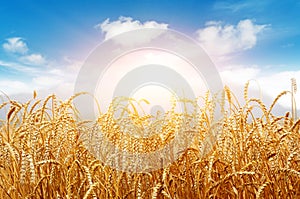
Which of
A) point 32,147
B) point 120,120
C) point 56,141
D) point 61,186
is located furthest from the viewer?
point 120,120

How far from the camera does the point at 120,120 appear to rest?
2.39 metres

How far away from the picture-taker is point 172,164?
7.17 ft

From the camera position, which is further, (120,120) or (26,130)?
(120,120)

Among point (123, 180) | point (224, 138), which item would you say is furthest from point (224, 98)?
point (123, 180)

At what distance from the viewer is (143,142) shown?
2.29 meters

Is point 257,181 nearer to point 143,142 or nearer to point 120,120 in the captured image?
point 143,142

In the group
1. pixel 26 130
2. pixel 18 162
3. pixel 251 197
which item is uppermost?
pixel 26 130

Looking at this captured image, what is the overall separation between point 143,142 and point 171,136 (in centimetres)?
18

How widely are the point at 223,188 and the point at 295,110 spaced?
2.37 feet

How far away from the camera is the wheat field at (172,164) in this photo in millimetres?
1842

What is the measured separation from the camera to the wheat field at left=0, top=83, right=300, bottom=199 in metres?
1.84

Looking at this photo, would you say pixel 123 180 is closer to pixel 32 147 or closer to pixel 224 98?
pixel 32 147

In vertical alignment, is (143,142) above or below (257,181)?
above

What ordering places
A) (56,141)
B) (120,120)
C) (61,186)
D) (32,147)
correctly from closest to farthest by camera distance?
(32,147) < (61,186) < (56,141) < (120,120)
